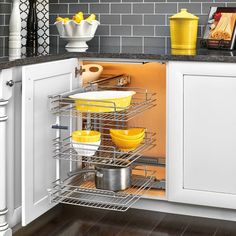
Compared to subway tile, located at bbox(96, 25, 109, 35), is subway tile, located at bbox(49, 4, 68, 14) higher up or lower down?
higher up

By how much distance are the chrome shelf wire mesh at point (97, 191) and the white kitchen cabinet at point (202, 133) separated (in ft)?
0.65

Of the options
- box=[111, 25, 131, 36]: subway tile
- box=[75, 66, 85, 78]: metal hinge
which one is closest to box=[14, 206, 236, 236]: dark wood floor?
box=[75, 66, 85, 78]: metal hinge

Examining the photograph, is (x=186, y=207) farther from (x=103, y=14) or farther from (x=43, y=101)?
(x=103, y=14)

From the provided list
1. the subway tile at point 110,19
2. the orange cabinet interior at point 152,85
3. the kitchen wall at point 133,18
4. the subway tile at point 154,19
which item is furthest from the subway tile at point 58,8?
the orange cabinet interior at point 152,85

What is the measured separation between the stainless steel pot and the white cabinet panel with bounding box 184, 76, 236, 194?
0.32 meters

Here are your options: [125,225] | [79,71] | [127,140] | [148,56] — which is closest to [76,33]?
[79,71]

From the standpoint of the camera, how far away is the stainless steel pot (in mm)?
3008

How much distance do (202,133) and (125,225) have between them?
0.64 meters

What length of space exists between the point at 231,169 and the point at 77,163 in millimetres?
873

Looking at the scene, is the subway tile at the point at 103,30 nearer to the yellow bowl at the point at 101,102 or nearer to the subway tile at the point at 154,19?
the subway tile at the point at 154,19

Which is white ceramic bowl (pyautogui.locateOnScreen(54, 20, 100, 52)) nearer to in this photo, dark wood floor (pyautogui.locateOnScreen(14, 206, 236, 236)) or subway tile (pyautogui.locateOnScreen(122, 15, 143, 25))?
subway tile (pyautogui.locateOnScreen(122, 15, 143, 25))

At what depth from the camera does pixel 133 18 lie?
3809 millimetres

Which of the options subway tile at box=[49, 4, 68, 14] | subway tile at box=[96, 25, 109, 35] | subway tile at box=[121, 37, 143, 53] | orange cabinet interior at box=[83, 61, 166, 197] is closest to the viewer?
orange cabinet interior at box=[83, 61, 166, 197]

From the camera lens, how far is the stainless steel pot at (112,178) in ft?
9.87
